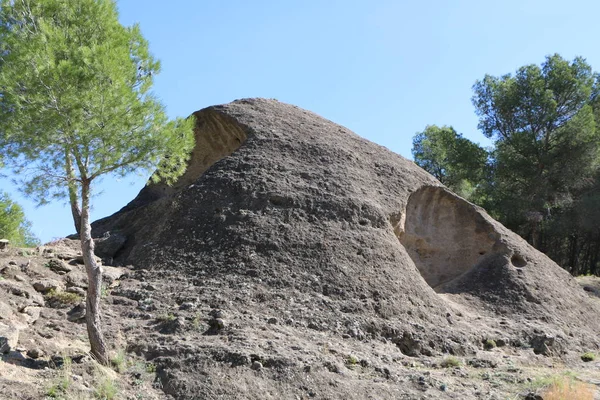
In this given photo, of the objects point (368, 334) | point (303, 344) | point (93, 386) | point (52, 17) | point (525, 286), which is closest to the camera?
point (93, 386)

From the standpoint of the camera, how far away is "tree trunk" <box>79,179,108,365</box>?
7.16 meters

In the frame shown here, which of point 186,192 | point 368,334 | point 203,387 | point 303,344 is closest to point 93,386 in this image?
point 203,387

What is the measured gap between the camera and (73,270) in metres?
9.55

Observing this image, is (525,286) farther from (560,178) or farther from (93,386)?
(560,178)

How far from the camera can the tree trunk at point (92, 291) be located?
23.5ft

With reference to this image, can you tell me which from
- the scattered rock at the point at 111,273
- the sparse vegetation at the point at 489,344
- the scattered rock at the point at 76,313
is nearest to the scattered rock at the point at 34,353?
the scattered rock at the point at 76,313

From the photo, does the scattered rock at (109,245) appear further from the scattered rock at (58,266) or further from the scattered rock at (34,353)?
the scattered rock at (34,353)

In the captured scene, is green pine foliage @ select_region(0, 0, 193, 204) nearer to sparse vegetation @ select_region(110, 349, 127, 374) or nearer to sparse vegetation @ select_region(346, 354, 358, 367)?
sparse vegetation @ select_region(110, 349, 127, 374)

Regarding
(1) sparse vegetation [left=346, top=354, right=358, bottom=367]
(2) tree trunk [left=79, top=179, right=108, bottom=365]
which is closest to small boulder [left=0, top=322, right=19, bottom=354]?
(2) tree trunk [left=79, top=179, right=108, bottom=365]

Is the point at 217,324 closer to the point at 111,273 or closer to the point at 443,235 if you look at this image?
the point at 111,273

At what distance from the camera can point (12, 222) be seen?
51.6ft

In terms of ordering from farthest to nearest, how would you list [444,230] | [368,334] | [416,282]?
1. [444,230]
2. [416,282]
3. [368,334]

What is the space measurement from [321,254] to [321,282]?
0.61 m

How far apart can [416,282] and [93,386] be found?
19.1 ft
